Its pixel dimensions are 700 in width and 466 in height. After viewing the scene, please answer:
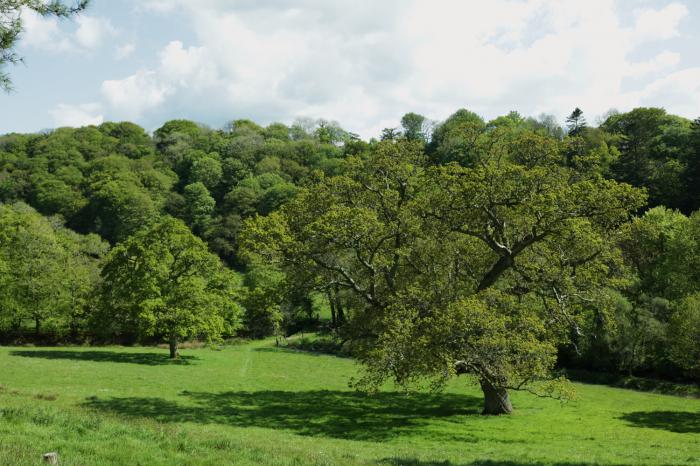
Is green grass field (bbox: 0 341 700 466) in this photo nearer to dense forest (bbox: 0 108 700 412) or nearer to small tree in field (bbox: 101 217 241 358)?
dense forest (bbox: 0 108 700 412)

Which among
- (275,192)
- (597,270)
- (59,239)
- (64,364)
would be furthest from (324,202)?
(275,192)

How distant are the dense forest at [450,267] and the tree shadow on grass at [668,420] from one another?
5.39 meters

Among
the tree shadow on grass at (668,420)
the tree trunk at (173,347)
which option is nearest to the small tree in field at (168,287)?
the tree trunk at (173,347)

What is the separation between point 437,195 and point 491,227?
4.12m

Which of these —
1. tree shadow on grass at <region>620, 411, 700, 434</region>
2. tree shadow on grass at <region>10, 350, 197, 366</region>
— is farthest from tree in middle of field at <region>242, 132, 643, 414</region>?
tree shadow on grass at <region>10, 350, 197, 366</region>

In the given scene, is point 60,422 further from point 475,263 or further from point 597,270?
point 597,270

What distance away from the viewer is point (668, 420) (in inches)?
1182

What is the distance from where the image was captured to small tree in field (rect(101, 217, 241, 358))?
1778 inches

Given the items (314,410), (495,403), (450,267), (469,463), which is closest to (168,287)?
(314,410)

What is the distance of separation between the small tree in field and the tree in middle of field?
20.7 meters

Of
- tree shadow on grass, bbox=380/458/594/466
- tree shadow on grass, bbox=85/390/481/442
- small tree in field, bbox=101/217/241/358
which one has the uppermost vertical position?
small tree in field, bbox=101/217/241/358

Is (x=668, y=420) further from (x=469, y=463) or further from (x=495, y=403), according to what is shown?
(x=469, y=463)

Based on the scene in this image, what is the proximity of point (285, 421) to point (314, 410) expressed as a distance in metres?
3.50

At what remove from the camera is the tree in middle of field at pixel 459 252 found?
22906 millimetres
